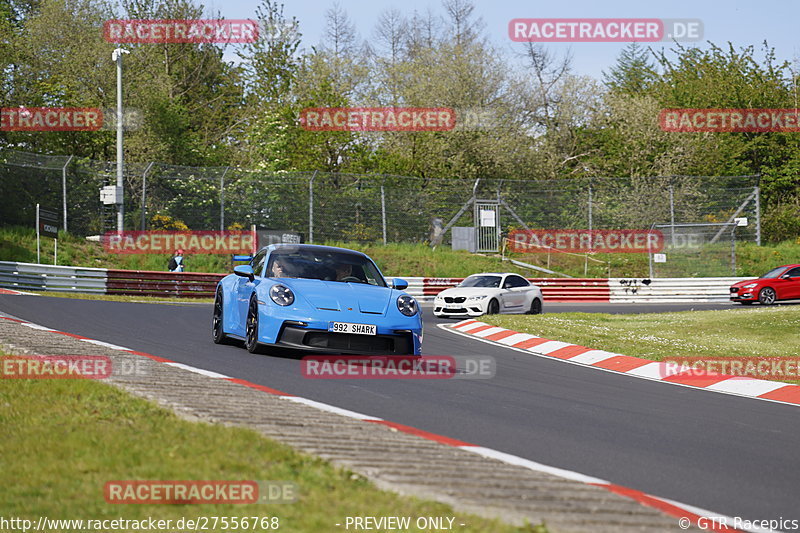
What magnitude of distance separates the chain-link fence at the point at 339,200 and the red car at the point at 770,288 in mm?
6483

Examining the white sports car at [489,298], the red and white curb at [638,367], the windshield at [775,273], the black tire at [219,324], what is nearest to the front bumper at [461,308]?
the white sports car at [489,298]

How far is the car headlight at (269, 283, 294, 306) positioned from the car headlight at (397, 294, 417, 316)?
1.27m

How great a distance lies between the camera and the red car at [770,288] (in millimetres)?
31109

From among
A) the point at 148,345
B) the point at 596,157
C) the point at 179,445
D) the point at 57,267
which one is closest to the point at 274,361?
the point at 148,345

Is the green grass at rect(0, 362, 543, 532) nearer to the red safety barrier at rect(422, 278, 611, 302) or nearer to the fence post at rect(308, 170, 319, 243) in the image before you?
the fence post at rect(308, 170, 319, 243)

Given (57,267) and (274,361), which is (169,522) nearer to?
(274,361)

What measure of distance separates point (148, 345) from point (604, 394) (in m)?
5.63

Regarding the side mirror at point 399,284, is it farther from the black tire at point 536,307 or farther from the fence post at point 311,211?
the fence post at point 311,211

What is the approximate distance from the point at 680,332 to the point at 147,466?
15.8 metres

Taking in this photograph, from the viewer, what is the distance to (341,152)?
48.4 metres

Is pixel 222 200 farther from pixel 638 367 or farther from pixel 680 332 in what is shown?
pixel 638 367

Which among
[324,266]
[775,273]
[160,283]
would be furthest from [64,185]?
[775,273]

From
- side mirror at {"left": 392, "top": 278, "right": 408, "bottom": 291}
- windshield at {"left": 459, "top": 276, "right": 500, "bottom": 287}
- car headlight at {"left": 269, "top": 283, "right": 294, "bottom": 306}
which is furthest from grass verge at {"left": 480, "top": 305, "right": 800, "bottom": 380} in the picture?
car headlight at {"left": 269, "top": 283, "right": 294, "bottom": 306}

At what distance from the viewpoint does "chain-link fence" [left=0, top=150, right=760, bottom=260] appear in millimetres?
30516
